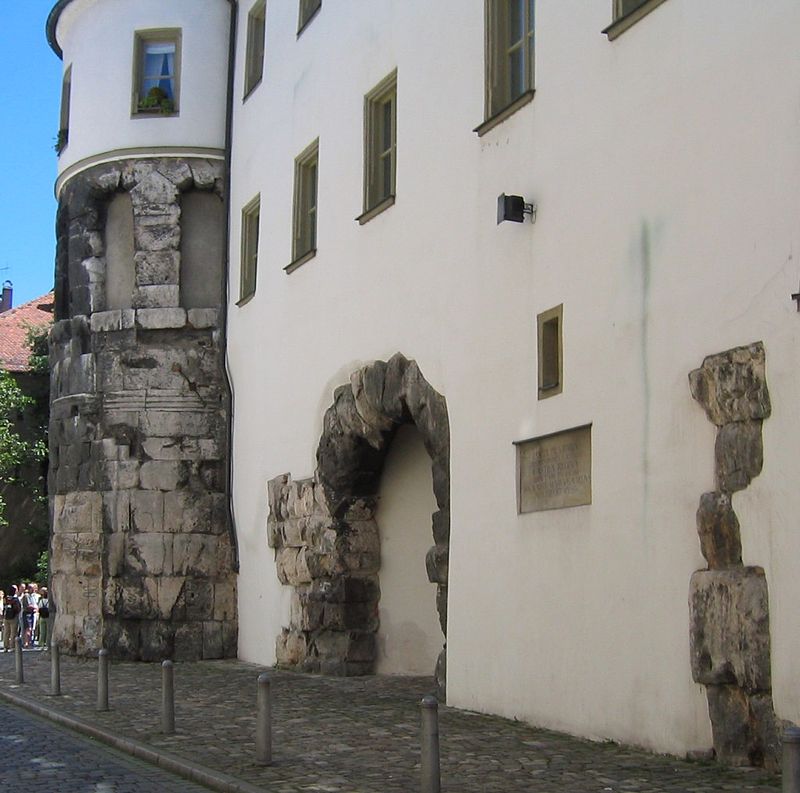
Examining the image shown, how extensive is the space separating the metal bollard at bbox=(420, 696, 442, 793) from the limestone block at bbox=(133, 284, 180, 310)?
42.1ft

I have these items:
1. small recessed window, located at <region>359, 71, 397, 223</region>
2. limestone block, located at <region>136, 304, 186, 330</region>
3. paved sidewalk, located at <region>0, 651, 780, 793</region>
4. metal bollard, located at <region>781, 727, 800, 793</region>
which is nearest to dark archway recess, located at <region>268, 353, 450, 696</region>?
paved sidewalk, located at <region>0, 651, 780, 793</region>

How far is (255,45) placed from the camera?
19641mm

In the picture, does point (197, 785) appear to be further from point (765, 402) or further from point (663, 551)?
point (765, 402)

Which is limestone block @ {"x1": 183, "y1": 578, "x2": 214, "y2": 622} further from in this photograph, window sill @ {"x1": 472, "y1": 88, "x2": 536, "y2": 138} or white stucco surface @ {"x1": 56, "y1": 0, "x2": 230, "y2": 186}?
window sill @ {"x1": 472, "y1": 88, "x2": 536, "y2": 138}

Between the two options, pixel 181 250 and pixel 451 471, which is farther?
pixel 181 250

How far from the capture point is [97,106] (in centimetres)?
2030

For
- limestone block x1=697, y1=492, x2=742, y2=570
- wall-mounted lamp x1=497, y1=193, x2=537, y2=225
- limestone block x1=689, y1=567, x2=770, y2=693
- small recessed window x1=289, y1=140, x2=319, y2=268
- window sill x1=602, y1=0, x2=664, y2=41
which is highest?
small recessed window x1=289, y1=140, x2=319, y2=268

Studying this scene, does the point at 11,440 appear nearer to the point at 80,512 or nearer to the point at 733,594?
the point at 80,512

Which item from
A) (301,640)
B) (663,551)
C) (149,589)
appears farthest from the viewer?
(149,589)

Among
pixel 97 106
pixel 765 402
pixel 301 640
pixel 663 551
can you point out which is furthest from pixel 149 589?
pixel 765 402

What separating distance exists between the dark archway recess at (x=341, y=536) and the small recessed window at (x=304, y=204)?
245 cm

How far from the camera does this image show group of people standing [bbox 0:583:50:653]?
26438 mm

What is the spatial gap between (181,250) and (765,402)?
1251 cm

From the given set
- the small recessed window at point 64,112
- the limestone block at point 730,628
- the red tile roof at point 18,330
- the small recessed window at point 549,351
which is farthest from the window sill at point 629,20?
the red tile roof at point 18,330
